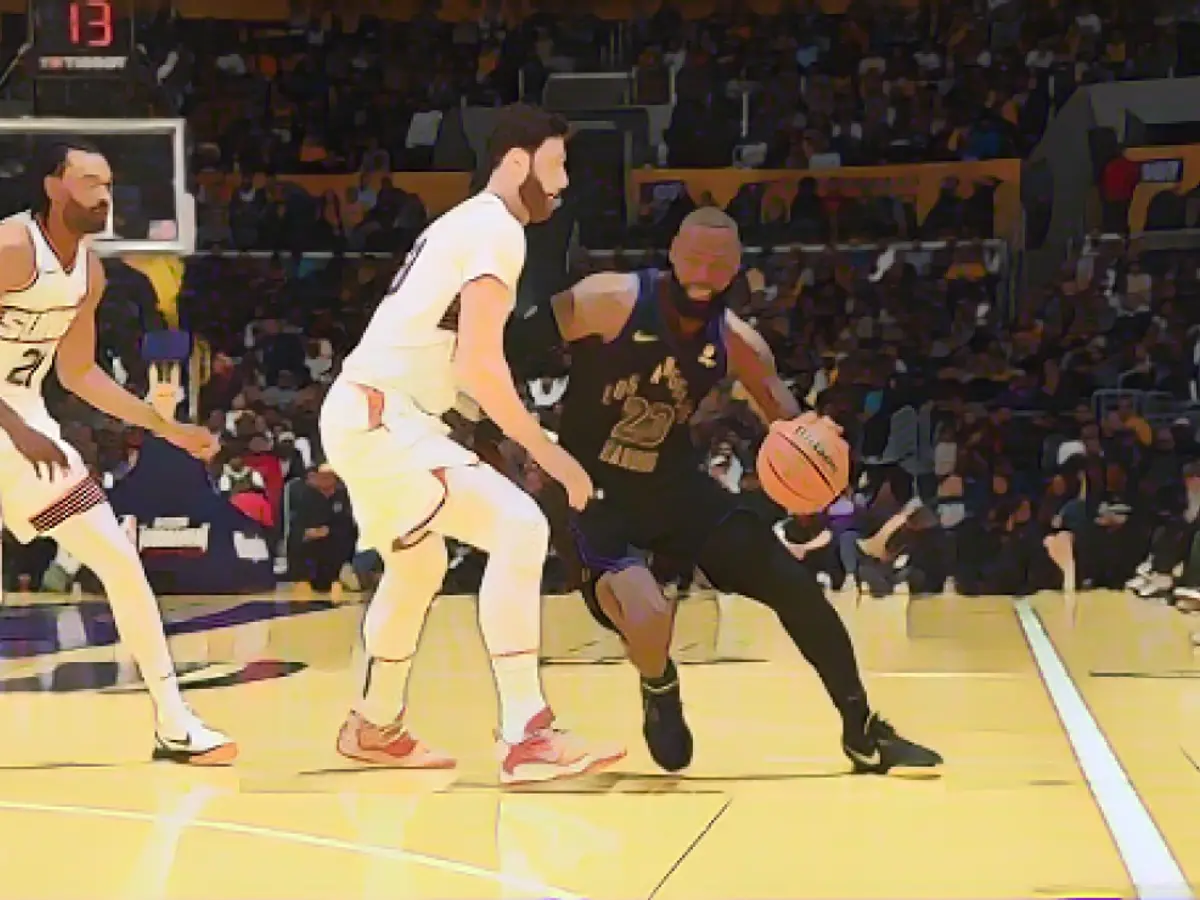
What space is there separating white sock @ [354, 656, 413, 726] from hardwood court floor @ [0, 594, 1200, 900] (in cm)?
20

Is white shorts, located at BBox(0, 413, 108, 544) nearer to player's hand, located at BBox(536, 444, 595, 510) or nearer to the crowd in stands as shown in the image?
player's hand, located at BBox(536, 444, 595, 510)

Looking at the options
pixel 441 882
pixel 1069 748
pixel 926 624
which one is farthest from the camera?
pixel 926 624

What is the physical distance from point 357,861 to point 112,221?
3452 millimetres

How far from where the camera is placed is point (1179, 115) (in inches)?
326

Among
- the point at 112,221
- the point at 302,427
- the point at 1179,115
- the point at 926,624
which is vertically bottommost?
the point at 926,624

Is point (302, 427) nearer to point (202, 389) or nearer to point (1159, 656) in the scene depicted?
point (202, 389)

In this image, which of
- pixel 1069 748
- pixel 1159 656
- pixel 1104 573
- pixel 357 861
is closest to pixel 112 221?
pixel 357 861

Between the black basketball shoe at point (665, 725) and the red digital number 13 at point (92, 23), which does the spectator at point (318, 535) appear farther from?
the black basketball shoe at point (665, 725)

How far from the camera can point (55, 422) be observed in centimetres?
511

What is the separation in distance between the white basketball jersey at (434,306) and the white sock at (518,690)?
0.85 metres

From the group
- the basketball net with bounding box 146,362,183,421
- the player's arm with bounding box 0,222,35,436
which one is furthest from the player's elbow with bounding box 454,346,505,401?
the basketball net with bounding box 146,362,183,421

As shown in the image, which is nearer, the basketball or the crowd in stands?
the basketball

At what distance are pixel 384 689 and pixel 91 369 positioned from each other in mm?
1523

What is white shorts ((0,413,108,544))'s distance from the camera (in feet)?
15.9
